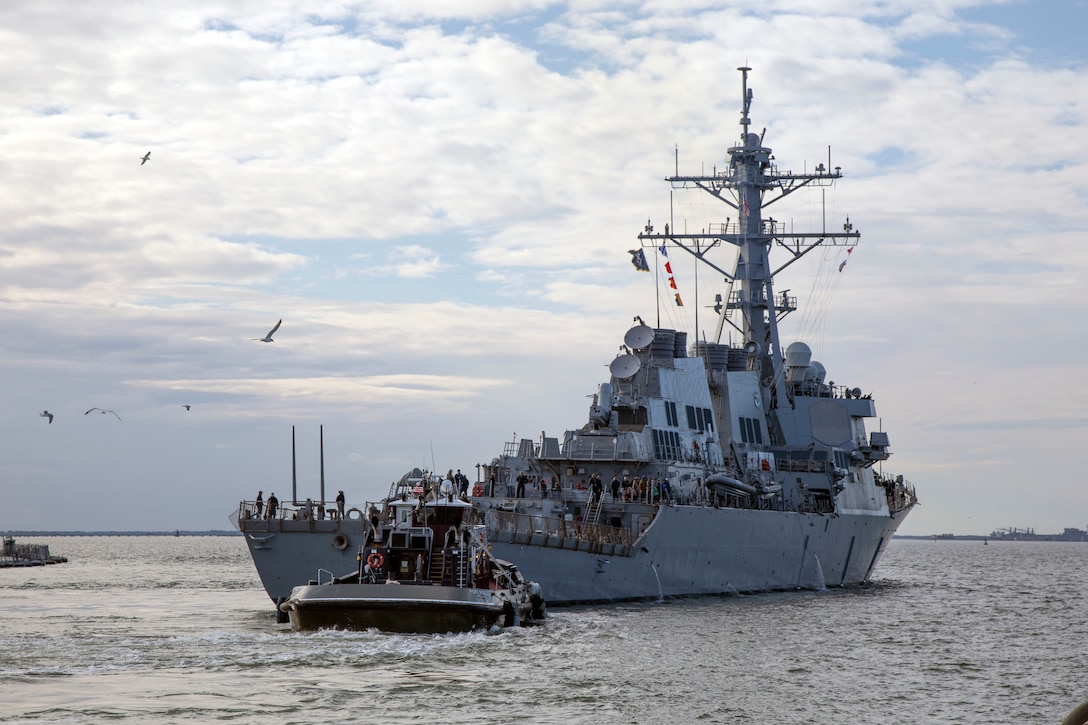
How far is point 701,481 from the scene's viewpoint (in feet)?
147

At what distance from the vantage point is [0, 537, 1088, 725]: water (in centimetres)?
2077

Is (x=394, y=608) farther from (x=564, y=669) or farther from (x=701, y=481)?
(x=701, y=481)

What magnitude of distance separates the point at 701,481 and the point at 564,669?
2056cm

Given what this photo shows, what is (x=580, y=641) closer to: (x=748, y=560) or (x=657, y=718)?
(x=657, y=718)

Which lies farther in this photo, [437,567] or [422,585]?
[437,567]

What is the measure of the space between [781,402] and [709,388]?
5.88m

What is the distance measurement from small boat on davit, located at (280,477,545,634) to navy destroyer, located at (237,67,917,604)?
59 centimetres

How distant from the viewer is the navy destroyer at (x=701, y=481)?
36.5m

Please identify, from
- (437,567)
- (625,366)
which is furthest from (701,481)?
(437,567)

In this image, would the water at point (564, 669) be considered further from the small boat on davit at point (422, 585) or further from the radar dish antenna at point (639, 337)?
the radar dish antenna at point (639, 337)

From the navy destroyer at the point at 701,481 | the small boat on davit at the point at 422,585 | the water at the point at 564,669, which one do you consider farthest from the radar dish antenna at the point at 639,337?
the small boat on davit at the point at 422,585

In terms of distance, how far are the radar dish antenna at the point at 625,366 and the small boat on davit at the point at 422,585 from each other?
12.5 meters

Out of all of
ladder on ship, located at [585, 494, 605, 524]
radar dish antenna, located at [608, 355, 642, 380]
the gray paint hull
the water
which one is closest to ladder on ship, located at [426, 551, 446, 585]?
the water

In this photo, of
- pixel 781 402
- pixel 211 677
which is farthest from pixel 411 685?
pixel 781 402
